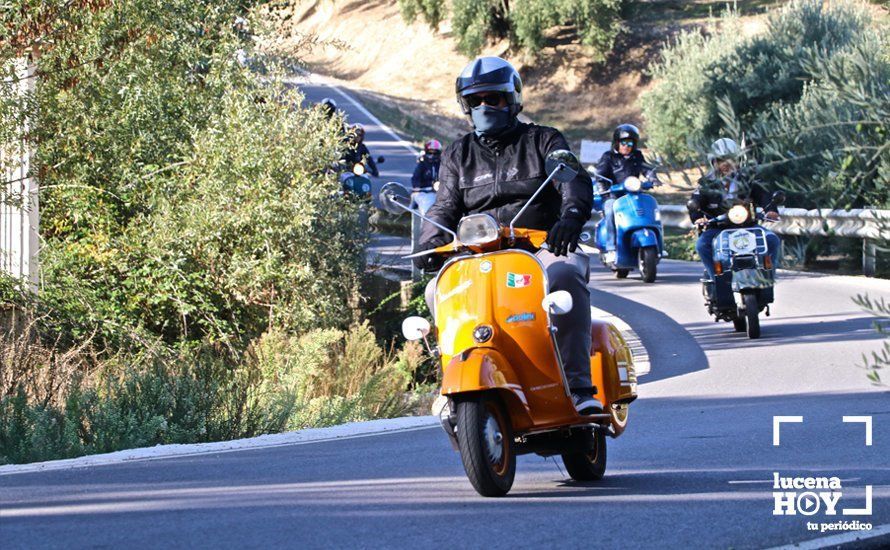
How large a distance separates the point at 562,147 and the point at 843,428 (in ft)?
10.9

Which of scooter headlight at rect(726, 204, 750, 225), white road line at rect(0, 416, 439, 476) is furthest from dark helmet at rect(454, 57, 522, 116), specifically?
scooter headlight at rect(726, 204, 750, 225)

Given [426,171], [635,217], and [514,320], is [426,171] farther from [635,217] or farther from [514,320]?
[514,320]

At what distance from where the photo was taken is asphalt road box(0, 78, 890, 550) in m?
5.82

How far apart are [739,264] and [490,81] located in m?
7.99

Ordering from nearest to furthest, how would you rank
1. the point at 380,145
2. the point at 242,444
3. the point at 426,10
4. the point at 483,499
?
the point at 483,499 → the point at 242,444 → the point at 380,145 → the point at 426,10

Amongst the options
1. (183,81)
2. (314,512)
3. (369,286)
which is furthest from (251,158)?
(314,512)

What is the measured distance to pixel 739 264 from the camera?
1488 cm

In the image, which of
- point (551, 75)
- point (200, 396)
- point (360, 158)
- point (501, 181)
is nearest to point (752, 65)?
point (360, 158)

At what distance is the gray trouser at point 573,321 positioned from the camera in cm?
706

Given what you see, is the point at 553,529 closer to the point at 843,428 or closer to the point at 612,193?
the point at 843,428

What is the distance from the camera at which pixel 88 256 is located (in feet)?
58.9

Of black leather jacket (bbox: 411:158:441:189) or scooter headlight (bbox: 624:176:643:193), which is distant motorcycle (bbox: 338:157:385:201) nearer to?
black leather jacket (bbox: 411:158:441:189)

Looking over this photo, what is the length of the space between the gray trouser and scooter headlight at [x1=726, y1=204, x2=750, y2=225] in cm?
817

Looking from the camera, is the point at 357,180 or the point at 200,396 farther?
the point at 357,180
